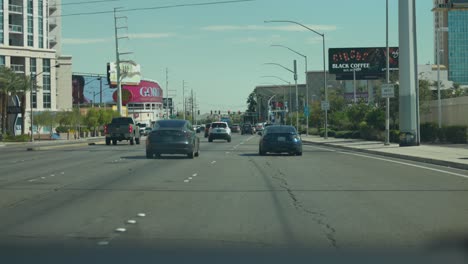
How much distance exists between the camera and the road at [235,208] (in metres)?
9.48

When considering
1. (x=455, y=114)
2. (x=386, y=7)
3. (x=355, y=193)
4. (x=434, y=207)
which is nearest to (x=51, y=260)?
(x=434, y=207)

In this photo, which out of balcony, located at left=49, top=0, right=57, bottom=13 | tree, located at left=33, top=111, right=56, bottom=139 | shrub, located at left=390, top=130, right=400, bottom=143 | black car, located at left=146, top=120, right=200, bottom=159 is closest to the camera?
black car, located at left=146, top=120, right=200, bottom=159

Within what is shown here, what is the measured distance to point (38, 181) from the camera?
712 inches

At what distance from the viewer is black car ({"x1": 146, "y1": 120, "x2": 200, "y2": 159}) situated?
2836 centimetres

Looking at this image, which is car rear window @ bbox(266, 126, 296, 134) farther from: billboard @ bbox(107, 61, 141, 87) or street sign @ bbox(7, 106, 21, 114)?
billboard @ bbox(107, 61, 141, 87)

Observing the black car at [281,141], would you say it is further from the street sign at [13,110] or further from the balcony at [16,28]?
the balcony at [16,28]

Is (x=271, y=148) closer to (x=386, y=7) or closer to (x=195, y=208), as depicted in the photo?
(x=386, y=7)

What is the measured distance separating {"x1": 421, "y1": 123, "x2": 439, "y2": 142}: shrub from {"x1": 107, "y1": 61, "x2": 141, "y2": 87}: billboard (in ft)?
357

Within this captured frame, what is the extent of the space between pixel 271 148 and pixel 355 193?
54.5 feet

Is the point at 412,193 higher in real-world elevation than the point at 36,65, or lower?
lower

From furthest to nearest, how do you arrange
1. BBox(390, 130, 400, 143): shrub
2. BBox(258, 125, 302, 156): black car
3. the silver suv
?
1. the silver suv
2. BBox(390, 130, 400, 143): shrub
3. BBox(258, 125, 302, 156): black car

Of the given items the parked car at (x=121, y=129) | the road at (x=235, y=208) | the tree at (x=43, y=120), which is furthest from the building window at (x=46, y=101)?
the road at (x=235, y=208)

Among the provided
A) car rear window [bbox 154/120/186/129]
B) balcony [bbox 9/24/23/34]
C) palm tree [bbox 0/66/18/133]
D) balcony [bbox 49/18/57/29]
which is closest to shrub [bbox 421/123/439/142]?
car rear window [bbox 154/120/186/129]

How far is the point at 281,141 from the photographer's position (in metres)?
31.3
